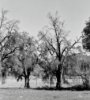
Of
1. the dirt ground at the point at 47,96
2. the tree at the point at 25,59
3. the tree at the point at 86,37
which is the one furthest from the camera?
the tree at the point at 25,59

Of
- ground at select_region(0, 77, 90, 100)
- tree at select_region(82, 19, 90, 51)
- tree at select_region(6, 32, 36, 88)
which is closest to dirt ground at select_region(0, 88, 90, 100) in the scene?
ground at select_region(0, 77, 90, 100)

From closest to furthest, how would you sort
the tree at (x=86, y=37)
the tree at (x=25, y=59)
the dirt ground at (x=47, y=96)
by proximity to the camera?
the dirt ground at (x=47, y=96) → the tree at (x=86, y=37) → the tree at (x=25, y=59)

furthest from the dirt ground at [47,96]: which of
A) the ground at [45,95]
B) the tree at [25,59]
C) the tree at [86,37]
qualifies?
the tree at [25,59]

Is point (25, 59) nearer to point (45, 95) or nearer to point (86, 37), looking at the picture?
point (86, 37)

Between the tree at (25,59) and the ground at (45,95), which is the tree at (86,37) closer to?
the tree at (25,59)

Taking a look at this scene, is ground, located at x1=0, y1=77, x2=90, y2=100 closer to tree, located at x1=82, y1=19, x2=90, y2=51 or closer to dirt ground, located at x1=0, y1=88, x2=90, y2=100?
dirt ground, located at x1=0, y1=88, x2=90, y2=100

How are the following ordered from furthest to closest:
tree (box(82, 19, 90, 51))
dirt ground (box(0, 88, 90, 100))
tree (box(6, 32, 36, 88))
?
tree (box(6, 32, 36, 88))
tree (box(82, 19, 90, 51))
dirt ground (box(0, 88, 90, 100))

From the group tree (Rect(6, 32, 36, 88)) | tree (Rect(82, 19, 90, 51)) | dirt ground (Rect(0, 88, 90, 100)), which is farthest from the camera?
tree (Rect(6, 32, 36, 88))

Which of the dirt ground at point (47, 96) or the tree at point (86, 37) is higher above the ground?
the tree at point (86, 37)

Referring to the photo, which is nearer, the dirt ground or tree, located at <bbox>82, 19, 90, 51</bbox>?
the dirt ground

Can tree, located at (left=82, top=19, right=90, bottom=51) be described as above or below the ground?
above

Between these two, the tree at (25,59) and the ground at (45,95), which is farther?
the tree at (25,59)

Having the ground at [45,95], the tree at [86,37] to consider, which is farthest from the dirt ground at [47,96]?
the tree at [86,37]

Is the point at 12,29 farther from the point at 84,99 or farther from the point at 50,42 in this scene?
the point at 84,99
